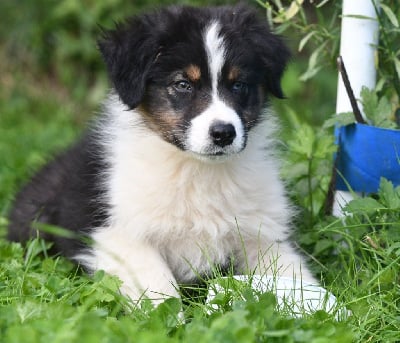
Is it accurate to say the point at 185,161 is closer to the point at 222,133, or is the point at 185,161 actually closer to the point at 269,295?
the point at 222,133

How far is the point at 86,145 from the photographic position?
5.16 m

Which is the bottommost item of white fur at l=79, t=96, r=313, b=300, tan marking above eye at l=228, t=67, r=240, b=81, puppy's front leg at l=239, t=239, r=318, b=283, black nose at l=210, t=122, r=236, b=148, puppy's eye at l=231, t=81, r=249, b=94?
puppy's front leg at l=239, t=239, r=318, b=283

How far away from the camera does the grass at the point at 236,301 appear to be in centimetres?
315

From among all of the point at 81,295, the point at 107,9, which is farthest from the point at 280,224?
the point at 107,9

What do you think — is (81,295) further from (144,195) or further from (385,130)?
(385,130)

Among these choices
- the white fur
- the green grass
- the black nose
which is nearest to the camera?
the green grass

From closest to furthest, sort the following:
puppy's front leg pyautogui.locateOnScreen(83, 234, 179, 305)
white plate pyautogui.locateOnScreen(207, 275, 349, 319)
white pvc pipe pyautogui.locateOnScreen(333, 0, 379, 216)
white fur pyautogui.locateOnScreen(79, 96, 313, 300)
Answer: white plate pyautogui.locateOnScreen(207, 275, 349, 319)
puppy's front leg pyautogui.locateOnScreen(83, 234, 179, 305)
white fur pyautogui.locateOnScreen(79, 96, 313, 300)
white pvc pipe pyautogui.locateOnScreen(333, 0, 379, 216)

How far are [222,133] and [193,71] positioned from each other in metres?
0.43

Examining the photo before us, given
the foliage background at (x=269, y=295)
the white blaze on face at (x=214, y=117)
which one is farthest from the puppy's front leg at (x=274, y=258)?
the white blaze on face at (x=214, y=117)

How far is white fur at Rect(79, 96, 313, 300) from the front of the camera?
4.52 metres

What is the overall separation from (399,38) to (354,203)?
140cm

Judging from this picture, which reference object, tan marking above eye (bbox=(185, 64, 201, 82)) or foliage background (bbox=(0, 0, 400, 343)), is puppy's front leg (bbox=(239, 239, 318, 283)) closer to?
foliage background (bbox=(0, 0, 400, 343))

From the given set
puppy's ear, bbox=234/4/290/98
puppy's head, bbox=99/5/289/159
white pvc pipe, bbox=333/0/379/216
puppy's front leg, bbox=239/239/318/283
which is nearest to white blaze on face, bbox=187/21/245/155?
puppy's head, bbox=99/5/289/159

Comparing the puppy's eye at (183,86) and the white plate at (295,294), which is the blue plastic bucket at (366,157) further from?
the puppy's eye at (183,86)
